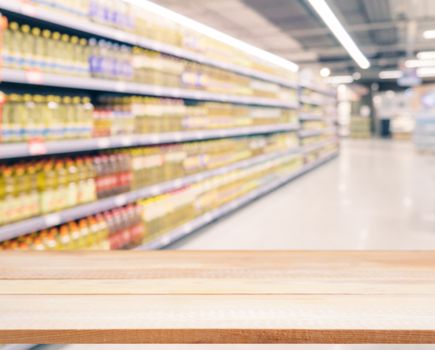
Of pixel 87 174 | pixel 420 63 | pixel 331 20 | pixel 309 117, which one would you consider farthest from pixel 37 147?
pixel 420 63

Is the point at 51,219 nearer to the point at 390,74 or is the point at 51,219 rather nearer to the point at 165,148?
the point at 165,148

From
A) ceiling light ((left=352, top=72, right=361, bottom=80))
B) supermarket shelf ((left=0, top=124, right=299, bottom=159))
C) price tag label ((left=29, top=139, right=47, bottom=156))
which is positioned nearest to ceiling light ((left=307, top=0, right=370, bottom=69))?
supermarket shelf ((left=0, top=124, right=299, bottom=159))

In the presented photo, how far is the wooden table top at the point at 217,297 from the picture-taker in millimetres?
1039

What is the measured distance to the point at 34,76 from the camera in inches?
100.0

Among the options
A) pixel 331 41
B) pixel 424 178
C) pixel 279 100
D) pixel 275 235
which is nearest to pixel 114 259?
pixel 275 235

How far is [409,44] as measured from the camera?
15.2 meters

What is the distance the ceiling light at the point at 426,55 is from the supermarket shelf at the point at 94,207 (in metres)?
14.3

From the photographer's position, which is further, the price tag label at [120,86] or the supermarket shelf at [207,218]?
the supermarket shelf at [207,218]

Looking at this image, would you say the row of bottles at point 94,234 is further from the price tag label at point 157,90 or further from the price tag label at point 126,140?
the price tag label at point 157,90

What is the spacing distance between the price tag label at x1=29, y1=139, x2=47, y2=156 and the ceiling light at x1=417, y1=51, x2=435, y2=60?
669 inches

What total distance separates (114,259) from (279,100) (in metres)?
6.74

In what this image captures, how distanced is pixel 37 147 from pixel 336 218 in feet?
12.5

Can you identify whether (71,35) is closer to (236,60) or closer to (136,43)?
(136,43)

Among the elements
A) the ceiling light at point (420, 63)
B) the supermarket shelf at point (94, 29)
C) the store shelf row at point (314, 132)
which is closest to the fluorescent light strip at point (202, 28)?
the supermarket shelf at point (94, 29)
